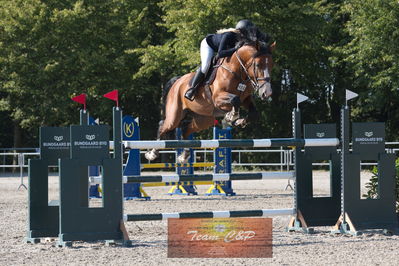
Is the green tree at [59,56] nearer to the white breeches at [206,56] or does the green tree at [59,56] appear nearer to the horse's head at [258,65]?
the white breeches at [206,56]

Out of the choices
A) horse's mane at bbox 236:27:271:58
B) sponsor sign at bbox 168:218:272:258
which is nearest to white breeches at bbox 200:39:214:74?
horse's mane at bbox 236:27:271:58

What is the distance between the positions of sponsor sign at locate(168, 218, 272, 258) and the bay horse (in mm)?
1181

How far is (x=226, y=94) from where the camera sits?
23.4ft

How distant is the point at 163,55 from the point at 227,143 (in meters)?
16.4

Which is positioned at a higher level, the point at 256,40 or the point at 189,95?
the point at 256,40

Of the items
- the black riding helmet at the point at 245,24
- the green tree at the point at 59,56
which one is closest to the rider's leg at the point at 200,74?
the black riding helmet at the point at 245,24

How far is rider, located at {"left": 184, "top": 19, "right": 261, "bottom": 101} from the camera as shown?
23.8 ft

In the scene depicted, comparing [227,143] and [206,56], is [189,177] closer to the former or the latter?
[227,143]

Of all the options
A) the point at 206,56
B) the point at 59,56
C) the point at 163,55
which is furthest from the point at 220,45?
the point at 59,56

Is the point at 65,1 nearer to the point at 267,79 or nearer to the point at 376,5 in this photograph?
the point at 376,5

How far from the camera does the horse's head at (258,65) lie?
6.72m

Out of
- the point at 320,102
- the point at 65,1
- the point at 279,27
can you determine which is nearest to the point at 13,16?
the point at 65,1

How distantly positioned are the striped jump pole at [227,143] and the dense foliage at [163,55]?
1413 centimetres

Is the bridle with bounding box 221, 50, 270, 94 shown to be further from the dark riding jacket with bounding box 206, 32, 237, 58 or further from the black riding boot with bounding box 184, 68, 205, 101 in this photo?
the black riding boot with bounding box 184, 68, 205, 101
